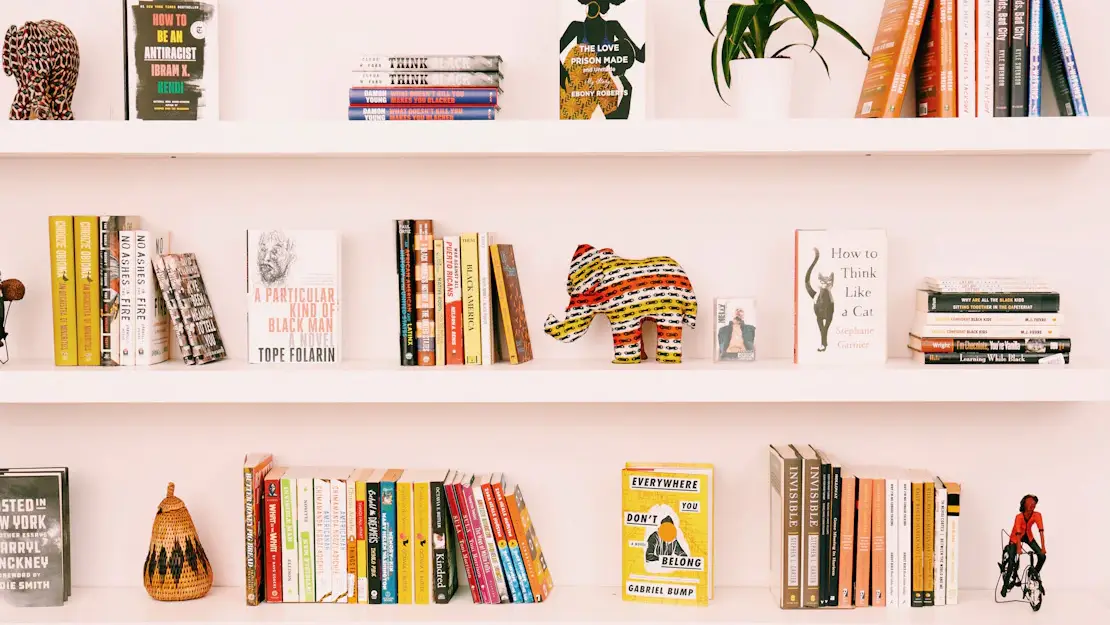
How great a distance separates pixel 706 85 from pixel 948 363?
640 mm

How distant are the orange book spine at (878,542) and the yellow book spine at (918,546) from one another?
47 millimetres

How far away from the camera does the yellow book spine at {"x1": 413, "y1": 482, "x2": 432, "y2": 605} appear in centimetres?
160

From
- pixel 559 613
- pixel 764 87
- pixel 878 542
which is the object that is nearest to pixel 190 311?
pixel 559 613

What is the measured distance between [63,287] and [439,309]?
641 mm

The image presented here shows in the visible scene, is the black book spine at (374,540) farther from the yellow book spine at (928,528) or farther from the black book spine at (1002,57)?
the black book spine at (1002,57)

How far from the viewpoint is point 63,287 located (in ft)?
5.16

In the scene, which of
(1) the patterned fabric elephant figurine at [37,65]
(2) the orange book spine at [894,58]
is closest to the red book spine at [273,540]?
(1) the patterned fabric elephant figurine at [37,65]

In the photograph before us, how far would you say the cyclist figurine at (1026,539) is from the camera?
61.2 inches

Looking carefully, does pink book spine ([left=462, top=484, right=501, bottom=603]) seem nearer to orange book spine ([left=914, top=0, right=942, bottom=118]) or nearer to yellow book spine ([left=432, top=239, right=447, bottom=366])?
yellow book spine ([left=432, top=239, right=447, bottom=366])

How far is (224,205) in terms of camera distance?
5.57 ft

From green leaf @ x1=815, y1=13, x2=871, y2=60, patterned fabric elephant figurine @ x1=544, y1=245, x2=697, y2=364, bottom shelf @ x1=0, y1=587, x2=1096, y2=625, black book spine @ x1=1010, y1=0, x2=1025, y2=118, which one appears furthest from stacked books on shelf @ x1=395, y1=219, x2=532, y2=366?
black book spine @ x1=1010, y1=0, x2=1025, y2=118

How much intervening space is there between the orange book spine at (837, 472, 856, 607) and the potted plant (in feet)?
2.08

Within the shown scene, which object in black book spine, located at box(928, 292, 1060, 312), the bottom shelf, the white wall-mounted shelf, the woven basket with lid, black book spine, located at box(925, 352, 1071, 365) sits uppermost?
black book spine, located at box(928, 292, 1060, 312)

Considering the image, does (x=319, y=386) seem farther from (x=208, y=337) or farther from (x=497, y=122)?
(x=497, y=122)
